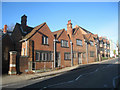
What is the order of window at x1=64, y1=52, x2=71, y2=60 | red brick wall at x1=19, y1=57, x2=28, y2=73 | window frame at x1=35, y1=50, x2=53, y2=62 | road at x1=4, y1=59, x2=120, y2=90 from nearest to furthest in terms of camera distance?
road at x1=4, y1=59, x2=120, y2=90 → red brick wall at x1=19, y1=57, x2=28, y2=73 → window frame at x1=35, y1=50, x2=53, y2=62 → window at x1=64, y1=52, x2=71, y2=60

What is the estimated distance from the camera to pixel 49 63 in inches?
809

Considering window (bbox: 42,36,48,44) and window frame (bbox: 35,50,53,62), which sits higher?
window (bbox: 42,36,48,44)

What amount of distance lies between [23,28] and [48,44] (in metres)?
6.14

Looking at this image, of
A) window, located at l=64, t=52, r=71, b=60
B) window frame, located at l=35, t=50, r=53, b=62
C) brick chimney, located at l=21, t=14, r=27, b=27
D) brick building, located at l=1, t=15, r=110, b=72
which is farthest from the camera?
window, located at l=64, t=52, r=71, b=60


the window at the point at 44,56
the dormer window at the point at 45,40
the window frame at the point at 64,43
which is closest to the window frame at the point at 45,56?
the window at the point at 44,56

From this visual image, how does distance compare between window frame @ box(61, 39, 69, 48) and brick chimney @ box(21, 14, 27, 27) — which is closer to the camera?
brick chimney @ box(21, 14, 27, 27)

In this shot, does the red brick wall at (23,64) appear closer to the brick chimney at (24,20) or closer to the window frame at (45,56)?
the window frame at (45,56)

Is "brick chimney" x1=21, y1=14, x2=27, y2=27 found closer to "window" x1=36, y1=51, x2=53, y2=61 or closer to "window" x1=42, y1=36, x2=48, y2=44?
"window" x1=42, y1=36, x2=48, y2=44

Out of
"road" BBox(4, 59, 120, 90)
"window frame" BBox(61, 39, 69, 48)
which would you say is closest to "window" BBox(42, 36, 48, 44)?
"window frame" BBox(61, 39, 69, 48)

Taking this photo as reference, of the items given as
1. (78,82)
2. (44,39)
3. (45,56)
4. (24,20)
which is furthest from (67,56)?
(78,82)

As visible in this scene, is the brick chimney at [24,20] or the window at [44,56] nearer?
the window at [44,56]

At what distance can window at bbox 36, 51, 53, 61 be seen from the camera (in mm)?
19070

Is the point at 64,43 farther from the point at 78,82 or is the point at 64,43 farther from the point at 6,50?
the point at 78,82

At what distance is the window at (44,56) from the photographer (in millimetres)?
19070
